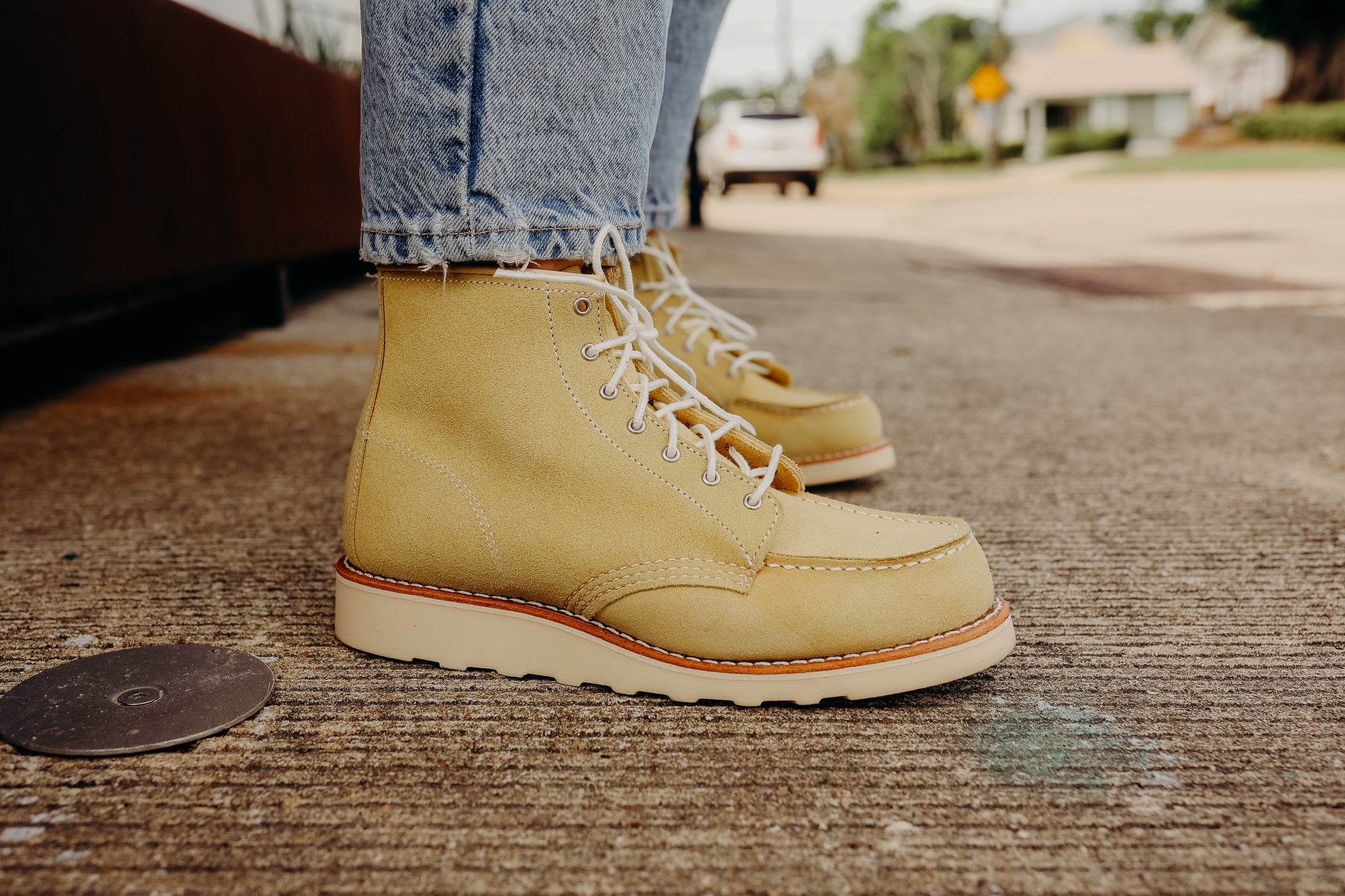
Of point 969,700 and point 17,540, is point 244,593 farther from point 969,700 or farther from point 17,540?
point 969,700

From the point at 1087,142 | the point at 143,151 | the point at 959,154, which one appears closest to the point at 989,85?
the point at 959,154

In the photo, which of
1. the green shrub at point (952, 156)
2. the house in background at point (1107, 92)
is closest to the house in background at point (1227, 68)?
the house in background at point (1107, 92)

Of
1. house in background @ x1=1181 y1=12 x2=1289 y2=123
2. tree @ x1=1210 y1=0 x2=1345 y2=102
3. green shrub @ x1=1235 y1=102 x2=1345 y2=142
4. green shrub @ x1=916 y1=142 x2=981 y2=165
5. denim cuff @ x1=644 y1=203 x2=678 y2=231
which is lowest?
denim cuff @ x1=644 y1=203 x2=678 y2=231

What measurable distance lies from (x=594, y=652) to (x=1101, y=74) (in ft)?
157

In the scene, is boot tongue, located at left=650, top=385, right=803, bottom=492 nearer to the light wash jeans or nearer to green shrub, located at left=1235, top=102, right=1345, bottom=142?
the light wash jeans

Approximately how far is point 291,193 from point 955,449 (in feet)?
6.21

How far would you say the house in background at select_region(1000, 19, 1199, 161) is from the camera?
134 ft

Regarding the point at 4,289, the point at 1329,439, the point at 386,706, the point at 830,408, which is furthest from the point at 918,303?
the point at 386,706

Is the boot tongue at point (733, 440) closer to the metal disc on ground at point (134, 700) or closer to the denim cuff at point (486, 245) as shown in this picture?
the denim cuff at point (486, 245)

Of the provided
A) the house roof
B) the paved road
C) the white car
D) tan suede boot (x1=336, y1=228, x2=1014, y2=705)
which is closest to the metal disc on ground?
tan suede boot (x1=336, y1=228, x2=1014, y2=705)

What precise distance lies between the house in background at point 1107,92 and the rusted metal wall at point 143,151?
4235 cm

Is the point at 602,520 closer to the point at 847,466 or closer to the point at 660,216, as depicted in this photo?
the point at 847,466

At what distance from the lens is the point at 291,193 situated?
8.14ft

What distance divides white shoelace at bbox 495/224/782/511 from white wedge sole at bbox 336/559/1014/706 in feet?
0.45
